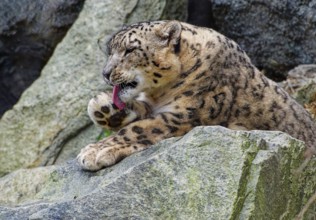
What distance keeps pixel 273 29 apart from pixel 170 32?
3.27 m

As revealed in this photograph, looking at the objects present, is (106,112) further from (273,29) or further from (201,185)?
(273,29)

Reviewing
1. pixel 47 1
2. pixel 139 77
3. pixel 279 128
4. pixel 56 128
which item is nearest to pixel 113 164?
pixel 139 77

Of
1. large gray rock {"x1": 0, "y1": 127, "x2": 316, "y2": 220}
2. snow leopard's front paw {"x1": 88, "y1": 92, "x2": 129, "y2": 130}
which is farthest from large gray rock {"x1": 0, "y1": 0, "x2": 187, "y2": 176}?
large gray rock {"x1": 0, "y1": 127, "x2": 316, "y2": 220}

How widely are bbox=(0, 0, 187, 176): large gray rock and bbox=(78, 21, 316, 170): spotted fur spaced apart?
10.7ft

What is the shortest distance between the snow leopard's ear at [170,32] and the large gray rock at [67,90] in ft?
11.0

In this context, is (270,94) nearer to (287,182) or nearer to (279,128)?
(279,128)

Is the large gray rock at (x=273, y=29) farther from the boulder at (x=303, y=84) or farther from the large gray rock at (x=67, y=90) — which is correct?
the large gray rock at (x=67, y=90)

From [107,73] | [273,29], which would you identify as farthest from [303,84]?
[107,73]

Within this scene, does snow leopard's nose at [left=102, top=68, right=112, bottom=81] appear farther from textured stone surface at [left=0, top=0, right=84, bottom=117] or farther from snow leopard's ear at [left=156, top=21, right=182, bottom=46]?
textured stone surface at [left=0, top=0, right=84, bottom=117]

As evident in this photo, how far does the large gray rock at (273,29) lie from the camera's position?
1010cm

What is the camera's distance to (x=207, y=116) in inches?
281

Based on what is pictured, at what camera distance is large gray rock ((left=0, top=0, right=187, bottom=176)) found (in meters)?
10.7

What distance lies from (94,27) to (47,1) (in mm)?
699

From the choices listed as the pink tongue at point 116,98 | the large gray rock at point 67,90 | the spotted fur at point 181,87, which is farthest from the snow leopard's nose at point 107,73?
the large gray rock at point 67,90
